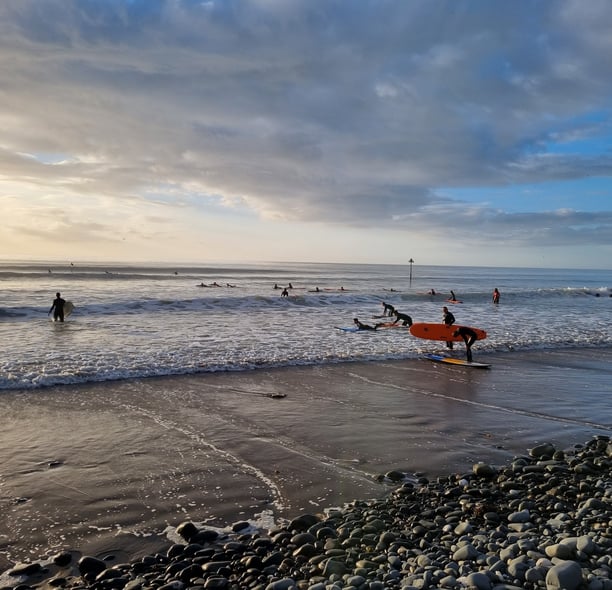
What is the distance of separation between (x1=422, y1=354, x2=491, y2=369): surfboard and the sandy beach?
1172 mm

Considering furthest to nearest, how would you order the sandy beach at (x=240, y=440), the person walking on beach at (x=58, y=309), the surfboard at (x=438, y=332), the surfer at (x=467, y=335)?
the person walking on beach at (x=58, y=309) < the surfboard at (x=438, y=332) < the surfer at (x=467, y=335) < the sandy beach at (x=240, y=440)

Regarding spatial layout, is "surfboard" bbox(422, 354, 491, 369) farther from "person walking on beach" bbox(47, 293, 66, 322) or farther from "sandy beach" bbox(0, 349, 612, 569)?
"person walking on beach" bbox(47, 293, 66, 322)

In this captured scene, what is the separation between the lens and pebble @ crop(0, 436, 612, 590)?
4.07 meters

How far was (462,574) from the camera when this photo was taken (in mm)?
4117

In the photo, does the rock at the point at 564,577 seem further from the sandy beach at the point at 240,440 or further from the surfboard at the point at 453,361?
the surfboard at the point at 453,361

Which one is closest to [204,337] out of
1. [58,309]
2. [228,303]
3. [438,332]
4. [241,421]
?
[438,332]

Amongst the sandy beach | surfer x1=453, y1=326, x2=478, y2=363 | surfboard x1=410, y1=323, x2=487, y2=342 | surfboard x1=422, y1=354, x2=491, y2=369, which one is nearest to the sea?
the sandy beach

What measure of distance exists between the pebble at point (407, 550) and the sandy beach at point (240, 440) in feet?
1.40

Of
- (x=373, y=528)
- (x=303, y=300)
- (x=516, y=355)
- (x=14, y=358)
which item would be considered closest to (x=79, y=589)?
(x=373, y=528)

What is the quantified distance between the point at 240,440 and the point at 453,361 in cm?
983

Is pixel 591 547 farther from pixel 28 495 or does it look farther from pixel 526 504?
pixel 28 495

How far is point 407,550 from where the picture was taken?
4.75 m

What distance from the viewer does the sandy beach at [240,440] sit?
5941 millimetres

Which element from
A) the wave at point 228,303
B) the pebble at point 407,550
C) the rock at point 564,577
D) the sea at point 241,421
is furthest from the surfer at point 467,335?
the wave at point 228,303
